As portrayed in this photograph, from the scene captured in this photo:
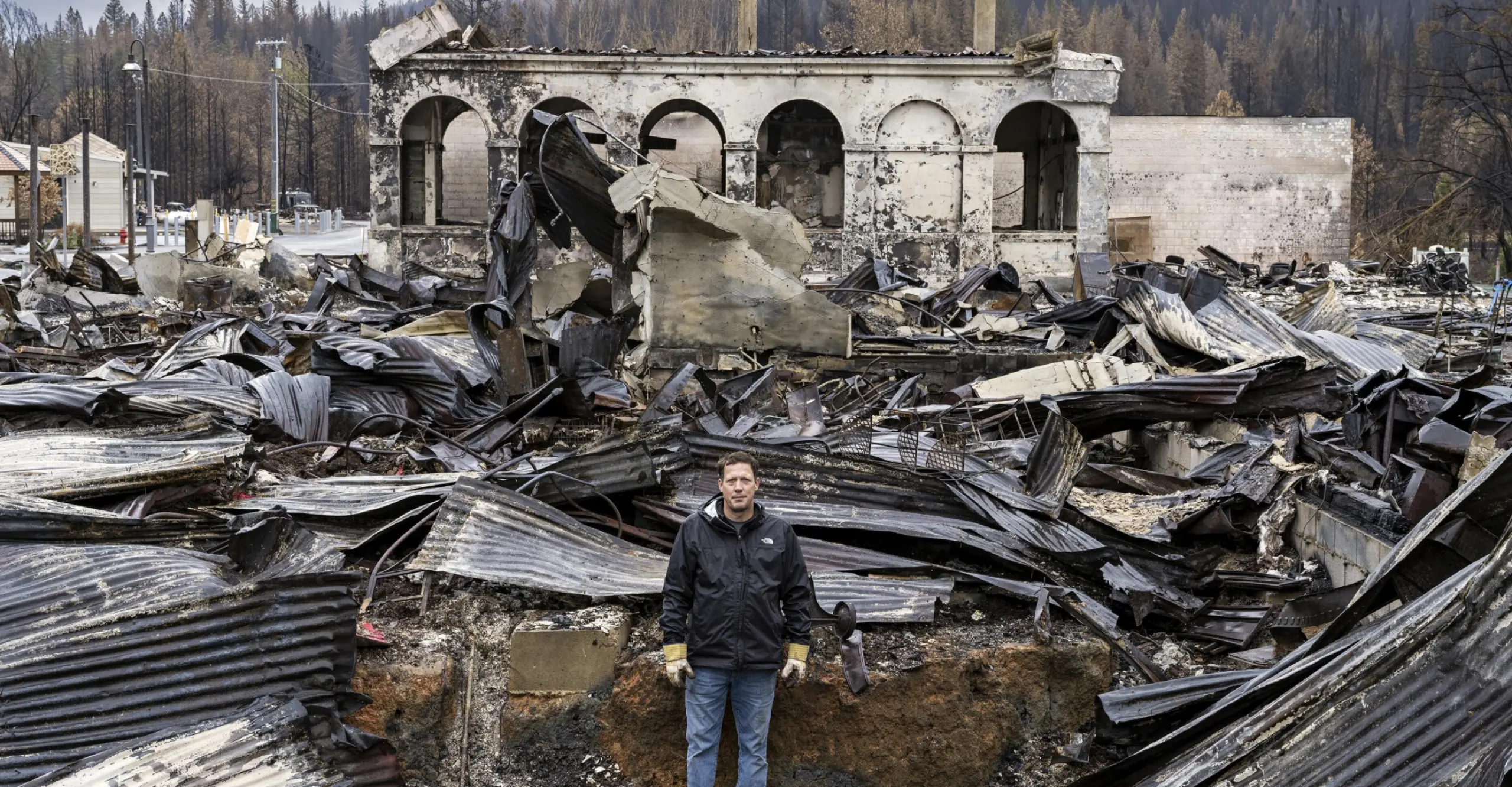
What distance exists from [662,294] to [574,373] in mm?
1922

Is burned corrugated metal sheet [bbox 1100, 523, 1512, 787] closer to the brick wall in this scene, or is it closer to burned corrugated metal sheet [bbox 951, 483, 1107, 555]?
burned corrugated metal sheet [bbox 951, 483, 1107, 555]

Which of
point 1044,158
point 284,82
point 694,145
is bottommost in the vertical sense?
point 1044,158

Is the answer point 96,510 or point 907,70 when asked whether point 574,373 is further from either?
point 907,70

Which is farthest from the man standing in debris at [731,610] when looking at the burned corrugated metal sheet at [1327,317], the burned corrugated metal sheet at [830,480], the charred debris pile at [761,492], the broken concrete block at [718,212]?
the burned corrugated metal sheet at [1327,317]

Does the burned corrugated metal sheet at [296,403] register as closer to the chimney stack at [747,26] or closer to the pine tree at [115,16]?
the chimney stack at [747,26]

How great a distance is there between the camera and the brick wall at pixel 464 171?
30.1 metres

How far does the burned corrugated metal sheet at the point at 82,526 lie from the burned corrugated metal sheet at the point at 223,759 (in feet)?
4.40

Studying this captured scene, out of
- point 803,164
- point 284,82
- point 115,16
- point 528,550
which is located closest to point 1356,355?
point 528,550

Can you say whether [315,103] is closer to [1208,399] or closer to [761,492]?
[1208,399]

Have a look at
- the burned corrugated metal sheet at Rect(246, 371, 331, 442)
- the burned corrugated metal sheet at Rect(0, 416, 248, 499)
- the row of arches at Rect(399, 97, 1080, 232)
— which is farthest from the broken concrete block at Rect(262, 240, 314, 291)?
the burned corrugated metal sheet at Rect(0, 416, 248, 499)

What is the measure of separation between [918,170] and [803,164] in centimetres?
438

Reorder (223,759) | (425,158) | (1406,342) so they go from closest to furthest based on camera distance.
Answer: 1. (223,759)
2. (1406,342)
3. (425,158)

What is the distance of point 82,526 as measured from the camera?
201 inches

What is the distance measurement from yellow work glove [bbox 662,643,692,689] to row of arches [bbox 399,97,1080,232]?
16.1 meters
